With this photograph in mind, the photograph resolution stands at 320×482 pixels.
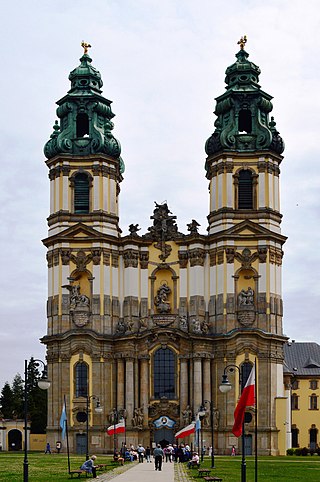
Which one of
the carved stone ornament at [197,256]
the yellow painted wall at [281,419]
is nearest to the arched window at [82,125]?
the carved stone ornament at [197,256]

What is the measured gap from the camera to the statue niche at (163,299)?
305ft

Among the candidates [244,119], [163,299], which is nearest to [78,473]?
[163,299]

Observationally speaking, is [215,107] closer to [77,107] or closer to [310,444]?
[77,107]

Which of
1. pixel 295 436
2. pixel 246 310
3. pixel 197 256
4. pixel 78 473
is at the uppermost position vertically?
pixel 197 256

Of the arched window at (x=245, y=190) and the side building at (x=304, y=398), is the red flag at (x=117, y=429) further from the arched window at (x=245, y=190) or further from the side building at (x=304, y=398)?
the side building at (x=304, y=398)

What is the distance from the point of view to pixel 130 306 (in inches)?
3674

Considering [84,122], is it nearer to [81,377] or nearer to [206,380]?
[81,377]

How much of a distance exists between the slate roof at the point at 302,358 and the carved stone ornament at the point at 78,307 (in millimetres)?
33780

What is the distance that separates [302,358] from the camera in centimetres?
12219

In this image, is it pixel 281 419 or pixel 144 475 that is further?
pixel 281 419

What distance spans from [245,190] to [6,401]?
6110 cm

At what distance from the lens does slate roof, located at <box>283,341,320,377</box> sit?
392 feet

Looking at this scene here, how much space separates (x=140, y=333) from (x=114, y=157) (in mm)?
17825

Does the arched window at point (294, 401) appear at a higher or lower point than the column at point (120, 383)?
lower
